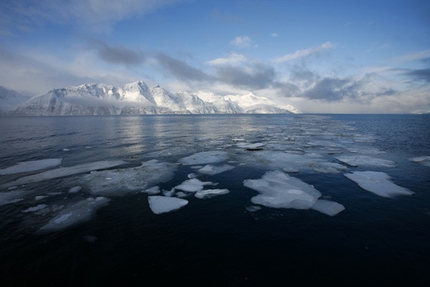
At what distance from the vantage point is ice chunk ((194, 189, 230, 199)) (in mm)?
11853

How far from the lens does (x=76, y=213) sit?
31.8ft

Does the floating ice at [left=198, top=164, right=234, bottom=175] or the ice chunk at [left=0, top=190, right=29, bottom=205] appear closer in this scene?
the ice chunk at [left=0, top=190, right=29, bottom=205]

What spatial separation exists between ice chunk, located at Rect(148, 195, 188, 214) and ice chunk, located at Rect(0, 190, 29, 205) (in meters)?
7.79

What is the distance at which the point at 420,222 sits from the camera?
29.0 feet

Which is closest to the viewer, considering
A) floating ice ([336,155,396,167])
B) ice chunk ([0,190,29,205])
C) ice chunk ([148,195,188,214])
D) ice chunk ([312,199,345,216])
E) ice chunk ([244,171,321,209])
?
ice chunk ([312,199,345,216])

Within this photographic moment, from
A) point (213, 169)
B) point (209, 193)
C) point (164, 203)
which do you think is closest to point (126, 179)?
point (164, 203)

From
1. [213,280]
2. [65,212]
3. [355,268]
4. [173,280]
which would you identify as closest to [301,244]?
[355,268]

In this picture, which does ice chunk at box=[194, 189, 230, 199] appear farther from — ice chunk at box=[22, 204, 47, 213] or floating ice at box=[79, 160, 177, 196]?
ice chunk at box=[22, 204, 47, 213]

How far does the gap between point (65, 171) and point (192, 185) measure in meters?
11.8

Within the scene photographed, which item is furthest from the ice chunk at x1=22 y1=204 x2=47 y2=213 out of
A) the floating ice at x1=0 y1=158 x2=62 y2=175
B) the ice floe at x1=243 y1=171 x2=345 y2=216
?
the ice floe at x1=243 y1=171 x2=345 y2=216

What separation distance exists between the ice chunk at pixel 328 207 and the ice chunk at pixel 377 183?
11.9ft

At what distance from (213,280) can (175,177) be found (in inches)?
386

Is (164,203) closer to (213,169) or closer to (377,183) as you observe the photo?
(213,169)

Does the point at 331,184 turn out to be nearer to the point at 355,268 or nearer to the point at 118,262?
the point at 355,268
